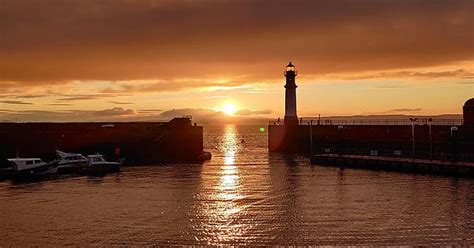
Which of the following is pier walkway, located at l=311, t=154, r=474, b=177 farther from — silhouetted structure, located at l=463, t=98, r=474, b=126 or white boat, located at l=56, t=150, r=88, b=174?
white boat, located at l=56, t=150, r=88, b=174

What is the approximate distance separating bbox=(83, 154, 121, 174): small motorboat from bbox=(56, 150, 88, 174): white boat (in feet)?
2.76

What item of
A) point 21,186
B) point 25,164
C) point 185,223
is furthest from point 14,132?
point 185,223

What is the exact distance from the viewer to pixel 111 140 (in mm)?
68688

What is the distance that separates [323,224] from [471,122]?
1529 inches

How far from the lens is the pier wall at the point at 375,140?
2213 inches

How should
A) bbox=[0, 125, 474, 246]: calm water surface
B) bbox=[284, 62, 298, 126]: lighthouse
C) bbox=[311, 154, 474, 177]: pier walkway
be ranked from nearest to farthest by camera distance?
1. bbox=[0, 125, 474, 246]: calm water surface
2. bbox=[311, 154, 474, 177]: pier walkway
3. bbox=[284, 62, 298, 126]: lighthouse

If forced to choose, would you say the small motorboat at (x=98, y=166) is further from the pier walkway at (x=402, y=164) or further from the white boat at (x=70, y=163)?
the pier walkway at (x=402, y=164)

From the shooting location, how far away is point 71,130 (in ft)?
223

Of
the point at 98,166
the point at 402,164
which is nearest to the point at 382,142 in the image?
the point at 402,164

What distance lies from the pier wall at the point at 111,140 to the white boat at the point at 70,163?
3.79 metres

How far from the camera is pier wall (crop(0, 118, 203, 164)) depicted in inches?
2441

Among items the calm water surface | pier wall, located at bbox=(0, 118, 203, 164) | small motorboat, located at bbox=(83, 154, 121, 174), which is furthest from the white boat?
the calm water surface

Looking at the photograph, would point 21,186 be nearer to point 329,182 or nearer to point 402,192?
point 329,182

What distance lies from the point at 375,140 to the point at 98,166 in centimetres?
3546
